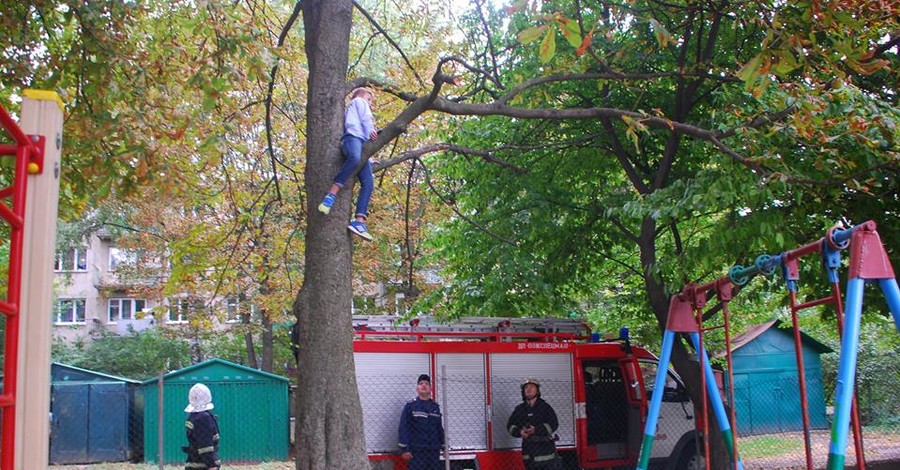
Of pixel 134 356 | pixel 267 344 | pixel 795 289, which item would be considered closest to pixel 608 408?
pixel 795 289

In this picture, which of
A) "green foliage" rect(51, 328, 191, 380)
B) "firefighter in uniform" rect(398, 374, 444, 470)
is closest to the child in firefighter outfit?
"firefighter in uniform" rect(398, 374, 444, 470)

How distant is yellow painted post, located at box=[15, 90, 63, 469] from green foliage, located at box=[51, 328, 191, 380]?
37558 millimetres

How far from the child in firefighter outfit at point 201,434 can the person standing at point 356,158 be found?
517 cm

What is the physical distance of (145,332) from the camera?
40.2m

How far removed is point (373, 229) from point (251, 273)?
3.88 m

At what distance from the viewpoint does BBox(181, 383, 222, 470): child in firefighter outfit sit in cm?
1120

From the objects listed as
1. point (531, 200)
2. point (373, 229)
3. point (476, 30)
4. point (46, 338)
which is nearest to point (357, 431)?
point (46, 338)

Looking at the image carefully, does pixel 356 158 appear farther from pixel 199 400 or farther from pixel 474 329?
pixel 474 329

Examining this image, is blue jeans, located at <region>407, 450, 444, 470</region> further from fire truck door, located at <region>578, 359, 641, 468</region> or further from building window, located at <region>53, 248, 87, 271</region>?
building window, located at <region>53, 248, 87, 271</region>

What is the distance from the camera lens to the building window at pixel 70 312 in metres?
46.9

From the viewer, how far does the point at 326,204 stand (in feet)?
22.2

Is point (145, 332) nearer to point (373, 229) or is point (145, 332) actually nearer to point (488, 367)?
point (373, 229)

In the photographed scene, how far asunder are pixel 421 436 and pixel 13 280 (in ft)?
30.3

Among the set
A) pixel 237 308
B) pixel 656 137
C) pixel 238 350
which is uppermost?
pixel 656 137
